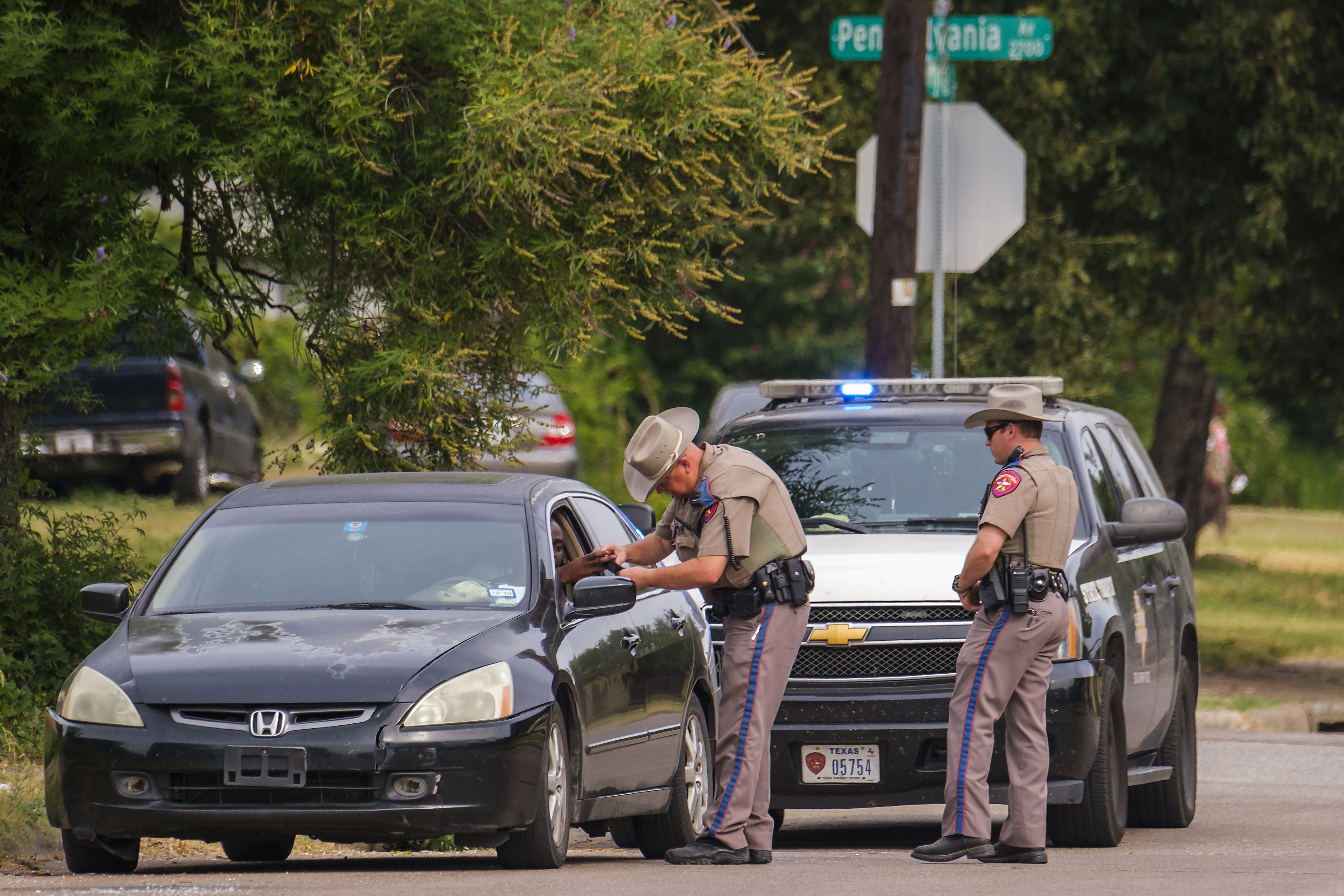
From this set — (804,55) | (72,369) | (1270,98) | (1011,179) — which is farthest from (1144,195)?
(72,369)

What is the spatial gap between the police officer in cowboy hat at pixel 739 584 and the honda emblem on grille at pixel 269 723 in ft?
4.61

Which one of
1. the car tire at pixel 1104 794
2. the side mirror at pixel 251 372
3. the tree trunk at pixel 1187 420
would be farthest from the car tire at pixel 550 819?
the tree trunk at pixel 1187 420

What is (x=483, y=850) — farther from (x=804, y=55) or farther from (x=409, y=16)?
(x=804, y=55)

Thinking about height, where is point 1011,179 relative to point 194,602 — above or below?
above

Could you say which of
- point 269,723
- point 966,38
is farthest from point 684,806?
point 966,38

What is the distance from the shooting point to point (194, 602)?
27.5 ft

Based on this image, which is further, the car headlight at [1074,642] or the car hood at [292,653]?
the car headlight at [1074,642]

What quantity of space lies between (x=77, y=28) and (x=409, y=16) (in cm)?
163

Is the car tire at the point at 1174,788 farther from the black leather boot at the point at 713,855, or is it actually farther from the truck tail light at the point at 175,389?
the truck tail light at the point at 175,389

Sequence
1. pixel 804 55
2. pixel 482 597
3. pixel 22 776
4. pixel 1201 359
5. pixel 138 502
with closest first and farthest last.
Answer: pixel 482 597, pixel 22 776, pixel 138 502, pixel 804 55, pixel 1201 359

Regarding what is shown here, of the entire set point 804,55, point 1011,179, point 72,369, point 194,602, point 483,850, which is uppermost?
point 804,55

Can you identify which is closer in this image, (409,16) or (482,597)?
(482,597)

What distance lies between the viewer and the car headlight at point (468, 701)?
7.41 m

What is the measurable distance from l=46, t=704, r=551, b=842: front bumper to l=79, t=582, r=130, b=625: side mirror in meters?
0.79
